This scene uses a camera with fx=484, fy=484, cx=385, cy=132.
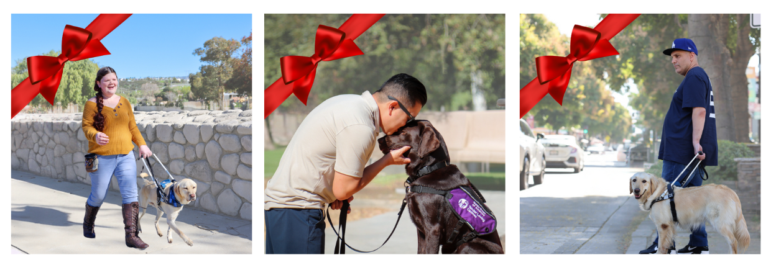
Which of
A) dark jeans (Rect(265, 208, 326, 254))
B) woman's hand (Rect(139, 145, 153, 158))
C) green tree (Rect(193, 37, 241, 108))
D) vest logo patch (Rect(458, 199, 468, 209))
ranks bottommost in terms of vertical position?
dark jeans (Rect(265, 208, 326, 254))

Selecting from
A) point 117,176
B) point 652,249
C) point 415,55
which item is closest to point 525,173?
point 415,55

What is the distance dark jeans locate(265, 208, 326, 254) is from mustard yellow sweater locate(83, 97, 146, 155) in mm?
1319

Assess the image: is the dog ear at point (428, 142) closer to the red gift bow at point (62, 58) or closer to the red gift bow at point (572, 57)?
the red gift bow at point (572, 57)

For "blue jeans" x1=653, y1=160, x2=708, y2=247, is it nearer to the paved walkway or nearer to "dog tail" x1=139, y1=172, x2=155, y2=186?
the paved walkway

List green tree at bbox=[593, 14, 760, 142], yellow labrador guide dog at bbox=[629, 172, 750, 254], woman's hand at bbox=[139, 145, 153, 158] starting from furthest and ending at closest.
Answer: green tree at bbox=[593, 14, 760, 142] < woman's hand at bbox=[139, 145, 153, 158] < yellow labrador guide dog at bbox=[629, 172, 750, 254]

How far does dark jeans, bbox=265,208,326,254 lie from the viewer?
210 cm

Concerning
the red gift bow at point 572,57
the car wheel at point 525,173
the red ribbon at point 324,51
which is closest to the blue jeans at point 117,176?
the red ribbon at point 324,51

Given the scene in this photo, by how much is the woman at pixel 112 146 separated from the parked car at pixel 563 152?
4.97 m

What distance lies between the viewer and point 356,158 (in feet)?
6.51

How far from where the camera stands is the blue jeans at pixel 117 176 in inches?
115

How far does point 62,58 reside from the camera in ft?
9.48

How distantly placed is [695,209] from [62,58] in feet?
12.7

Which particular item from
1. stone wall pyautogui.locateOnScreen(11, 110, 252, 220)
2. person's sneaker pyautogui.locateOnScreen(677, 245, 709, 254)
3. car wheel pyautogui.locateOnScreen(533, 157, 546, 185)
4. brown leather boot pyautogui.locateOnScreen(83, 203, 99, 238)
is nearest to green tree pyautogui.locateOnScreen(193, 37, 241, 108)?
stone wall pyautogui.locateOnScreen(11, 110, 252, 220)
